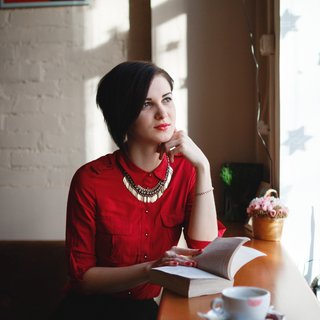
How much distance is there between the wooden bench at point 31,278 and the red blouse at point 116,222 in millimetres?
475

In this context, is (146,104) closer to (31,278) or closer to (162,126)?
(162,126)

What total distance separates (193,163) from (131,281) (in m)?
0.39

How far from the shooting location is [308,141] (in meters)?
1.70

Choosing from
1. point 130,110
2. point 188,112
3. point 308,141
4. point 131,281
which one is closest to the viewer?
point 131,281

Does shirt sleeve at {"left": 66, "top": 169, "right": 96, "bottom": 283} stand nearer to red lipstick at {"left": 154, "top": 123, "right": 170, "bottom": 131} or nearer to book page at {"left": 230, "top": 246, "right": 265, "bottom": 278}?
red lipstick at {"left": 154, "top": 123, "right": 170, "bottom": 131}

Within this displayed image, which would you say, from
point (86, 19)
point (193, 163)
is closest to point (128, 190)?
point (193, 163)

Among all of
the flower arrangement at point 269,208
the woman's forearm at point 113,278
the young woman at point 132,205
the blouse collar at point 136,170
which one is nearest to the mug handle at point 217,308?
the woman's forearm at point 113,278

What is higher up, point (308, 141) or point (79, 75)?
point (79, 75)

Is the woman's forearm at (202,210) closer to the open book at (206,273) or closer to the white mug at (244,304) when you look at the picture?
the open book at (206,273)

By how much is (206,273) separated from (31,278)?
40.3 inches

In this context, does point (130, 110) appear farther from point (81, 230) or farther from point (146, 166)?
point (81, 230)

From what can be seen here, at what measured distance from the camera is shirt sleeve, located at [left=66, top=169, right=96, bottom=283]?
1330 millimetres

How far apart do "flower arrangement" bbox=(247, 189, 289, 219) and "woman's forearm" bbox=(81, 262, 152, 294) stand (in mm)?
556

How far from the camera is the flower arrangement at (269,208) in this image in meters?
1.58
